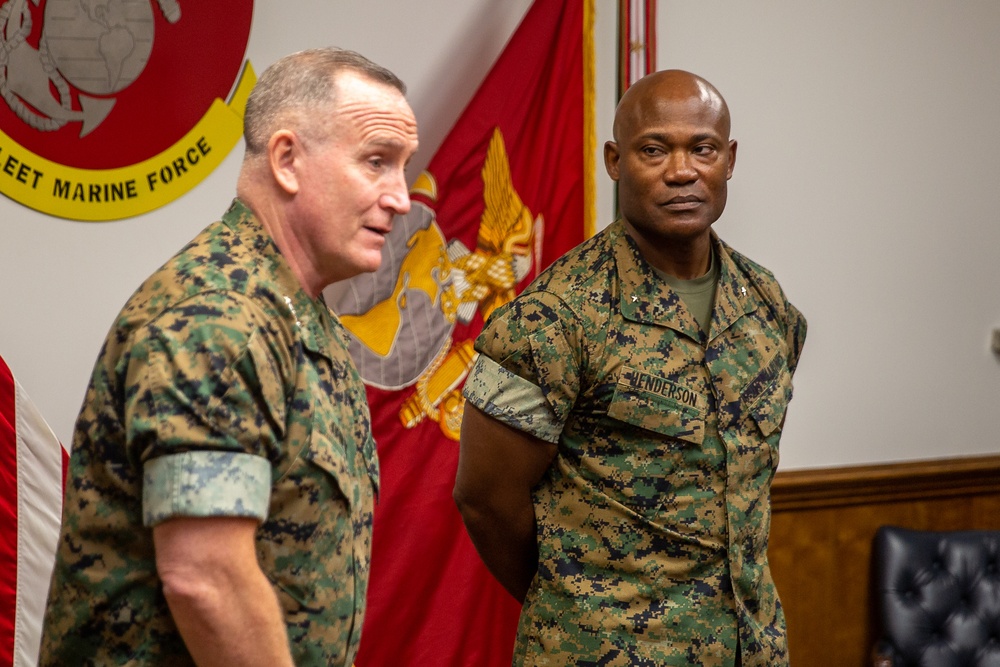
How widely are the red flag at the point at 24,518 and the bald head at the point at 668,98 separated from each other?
1.21 metres

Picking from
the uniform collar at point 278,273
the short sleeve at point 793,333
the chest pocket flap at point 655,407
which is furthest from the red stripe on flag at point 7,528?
the short sleeve at point 793,333

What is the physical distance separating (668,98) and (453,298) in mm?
873

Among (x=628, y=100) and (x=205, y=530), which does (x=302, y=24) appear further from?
(x=205, y=530)

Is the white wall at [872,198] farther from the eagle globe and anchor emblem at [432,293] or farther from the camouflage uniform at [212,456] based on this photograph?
the camouflage uniform at [212,456]

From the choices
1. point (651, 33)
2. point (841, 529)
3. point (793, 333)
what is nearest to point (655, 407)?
point (793, 333)

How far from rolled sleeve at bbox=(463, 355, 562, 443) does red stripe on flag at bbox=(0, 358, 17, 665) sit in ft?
2.92

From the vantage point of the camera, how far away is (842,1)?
2.96 metres

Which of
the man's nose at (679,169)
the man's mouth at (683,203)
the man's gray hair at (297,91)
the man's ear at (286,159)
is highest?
the man's nose at (679,169)

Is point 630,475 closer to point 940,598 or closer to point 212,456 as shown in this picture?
point 212,456

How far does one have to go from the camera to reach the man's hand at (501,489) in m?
1.81

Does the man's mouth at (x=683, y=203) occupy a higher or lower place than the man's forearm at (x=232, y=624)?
higher

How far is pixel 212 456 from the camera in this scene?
3.43ft

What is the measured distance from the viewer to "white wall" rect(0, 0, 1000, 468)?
9.13 feet

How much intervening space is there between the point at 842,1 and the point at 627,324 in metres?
1.59
